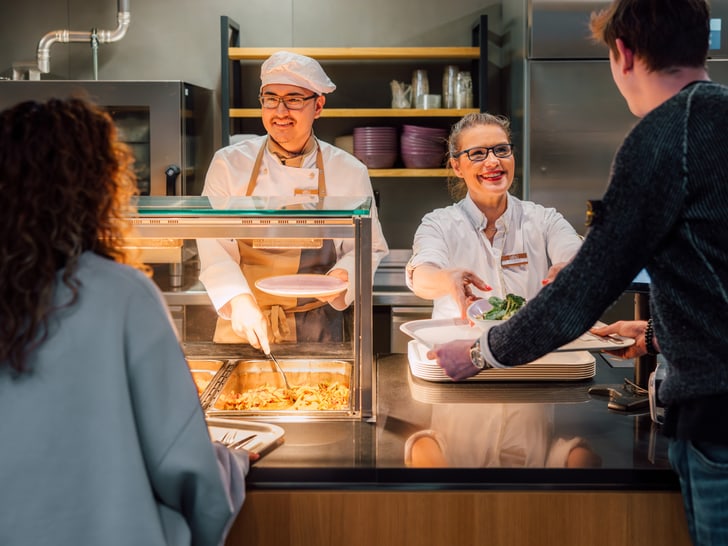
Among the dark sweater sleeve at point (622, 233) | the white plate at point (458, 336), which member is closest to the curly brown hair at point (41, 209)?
the dark sweater sleeve at point (622, 233)

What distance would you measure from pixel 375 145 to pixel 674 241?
267 centimetres

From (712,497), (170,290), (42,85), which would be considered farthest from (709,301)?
(42,85)

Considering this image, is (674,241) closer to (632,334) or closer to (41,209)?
(632,334)

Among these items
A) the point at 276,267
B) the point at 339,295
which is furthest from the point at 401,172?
the point at 339,295

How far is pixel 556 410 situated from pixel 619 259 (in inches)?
24.1

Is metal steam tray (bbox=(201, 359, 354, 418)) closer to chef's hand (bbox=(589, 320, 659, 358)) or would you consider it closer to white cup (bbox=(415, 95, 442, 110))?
chef's hand (bbox=(589, 320, 659, 358))

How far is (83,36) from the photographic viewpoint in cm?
388

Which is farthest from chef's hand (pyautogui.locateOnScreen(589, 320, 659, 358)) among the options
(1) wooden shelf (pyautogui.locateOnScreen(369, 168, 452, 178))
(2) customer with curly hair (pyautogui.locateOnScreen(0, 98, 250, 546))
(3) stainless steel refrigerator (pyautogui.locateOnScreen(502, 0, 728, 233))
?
(1) wooden shelf (pyautogui.locateOnScreen(369, 168, 452, 178))

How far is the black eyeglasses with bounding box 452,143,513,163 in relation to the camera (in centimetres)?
262

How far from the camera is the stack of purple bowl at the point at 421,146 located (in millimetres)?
3754

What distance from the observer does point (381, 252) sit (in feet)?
9.26

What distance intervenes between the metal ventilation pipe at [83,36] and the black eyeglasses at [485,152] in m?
2.17

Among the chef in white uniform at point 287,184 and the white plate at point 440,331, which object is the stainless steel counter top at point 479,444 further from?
the chef in white uniform at point 287,184

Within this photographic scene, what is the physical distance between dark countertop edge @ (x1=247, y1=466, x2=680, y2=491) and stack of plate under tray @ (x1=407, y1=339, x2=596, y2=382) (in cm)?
51
